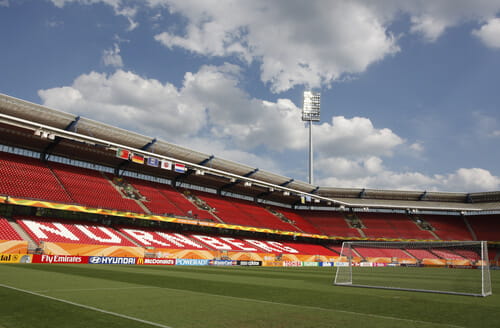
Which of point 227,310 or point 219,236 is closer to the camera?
point 227,310

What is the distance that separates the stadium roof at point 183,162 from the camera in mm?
34938

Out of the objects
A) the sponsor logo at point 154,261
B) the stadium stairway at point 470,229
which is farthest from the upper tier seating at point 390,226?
the sponsor logo at point 154,261

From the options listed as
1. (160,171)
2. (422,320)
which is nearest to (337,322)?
(422,320)

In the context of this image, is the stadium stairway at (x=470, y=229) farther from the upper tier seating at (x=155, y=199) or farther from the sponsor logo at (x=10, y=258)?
the sponsor logo at (x=10, y=258)

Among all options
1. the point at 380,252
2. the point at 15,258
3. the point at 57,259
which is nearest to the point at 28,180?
the point at 57,259

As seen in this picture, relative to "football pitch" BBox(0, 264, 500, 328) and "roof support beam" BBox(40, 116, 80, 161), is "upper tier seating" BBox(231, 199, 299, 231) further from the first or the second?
"football pitch" BBox(0, 264, 500, 328)

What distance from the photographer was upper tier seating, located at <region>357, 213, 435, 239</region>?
64.2 m

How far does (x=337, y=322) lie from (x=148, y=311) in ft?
13.7

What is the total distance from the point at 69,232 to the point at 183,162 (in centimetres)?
1687

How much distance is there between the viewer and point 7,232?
27.5 meters

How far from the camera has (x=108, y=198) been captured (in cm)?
3959

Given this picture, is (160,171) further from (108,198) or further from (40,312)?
(40,312)

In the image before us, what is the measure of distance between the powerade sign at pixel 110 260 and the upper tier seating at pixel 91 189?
8681 mm

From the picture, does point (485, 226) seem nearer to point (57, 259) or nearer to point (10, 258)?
point (57, 259)
